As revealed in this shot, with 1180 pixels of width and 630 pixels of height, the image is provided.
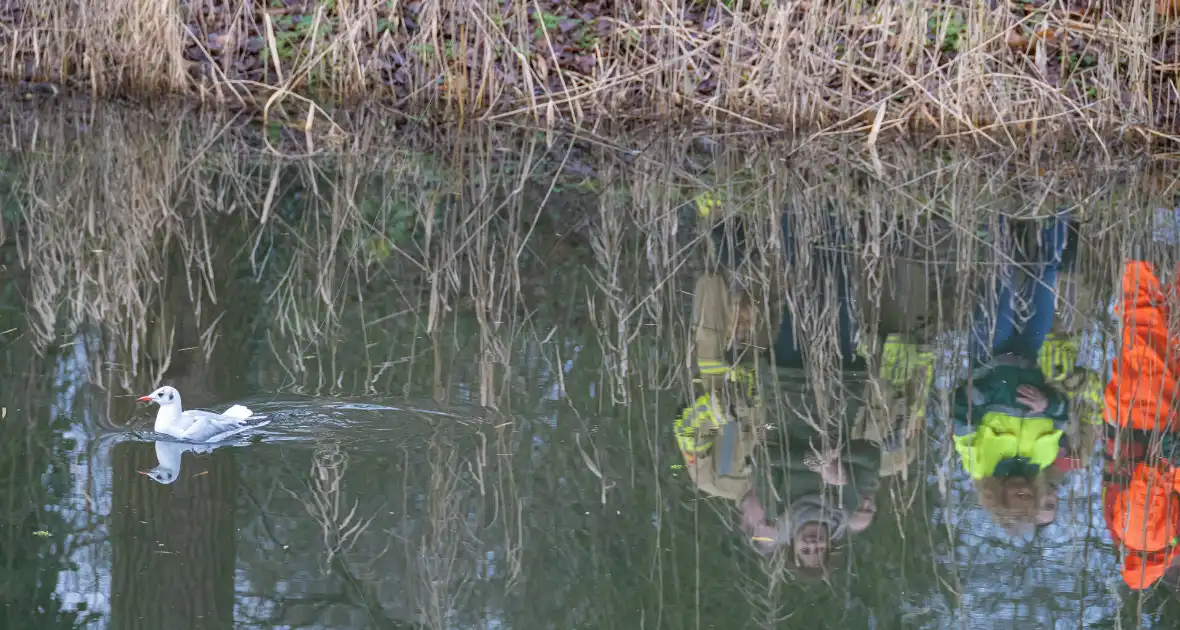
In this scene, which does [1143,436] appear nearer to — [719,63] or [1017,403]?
[1017,403]

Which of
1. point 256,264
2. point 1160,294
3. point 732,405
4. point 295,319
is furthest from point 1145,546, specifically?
point 256,264

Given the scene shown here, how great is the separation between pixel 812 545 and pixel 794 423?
657mm

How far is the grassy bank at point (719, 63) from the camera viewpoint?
305 inches

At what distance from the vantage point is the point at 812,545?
9.74 ft

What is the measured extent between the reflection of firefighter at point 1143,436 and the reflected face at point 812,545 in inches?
20.5

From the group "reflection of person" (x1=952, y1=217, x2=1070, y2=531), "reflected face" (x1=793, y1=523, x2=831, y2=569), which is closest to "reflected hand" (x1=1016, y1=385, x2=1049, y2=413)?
"reflection of person" (x1=952, y1=217, x2=1070, y2=531)

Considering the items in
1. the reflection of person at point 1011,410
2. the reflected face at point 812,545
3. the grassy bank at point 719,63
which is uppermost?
the grassy bank at point 719,63

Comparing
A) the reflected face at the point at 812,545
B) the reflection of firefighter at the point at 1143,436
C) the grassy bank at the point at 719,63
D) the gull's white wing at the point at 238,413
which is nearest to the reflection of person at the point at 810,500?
the reflected face at the point at 812,545

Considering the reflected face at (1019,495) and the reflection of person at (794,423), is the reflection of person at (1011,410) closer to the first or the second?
the reflected face at (1019,495)

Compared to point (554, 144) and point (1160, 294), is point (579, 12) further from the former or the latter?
point (1160, 294)

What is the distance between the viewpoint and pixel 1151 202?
20.8 ft

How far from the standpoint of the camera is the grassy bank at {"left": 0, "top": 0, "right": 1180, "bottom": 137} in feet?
25.4

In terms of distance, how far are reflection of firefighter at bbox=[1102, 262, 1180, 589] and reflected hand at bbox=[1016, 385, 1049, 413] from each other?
0.14m

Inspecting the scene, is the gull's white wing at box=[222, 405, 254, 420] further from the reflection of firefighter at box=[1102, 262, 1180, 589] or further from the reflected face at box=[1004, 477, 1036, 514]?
the reflection of firefighter at box=[1102, 262, 1180, 589]
